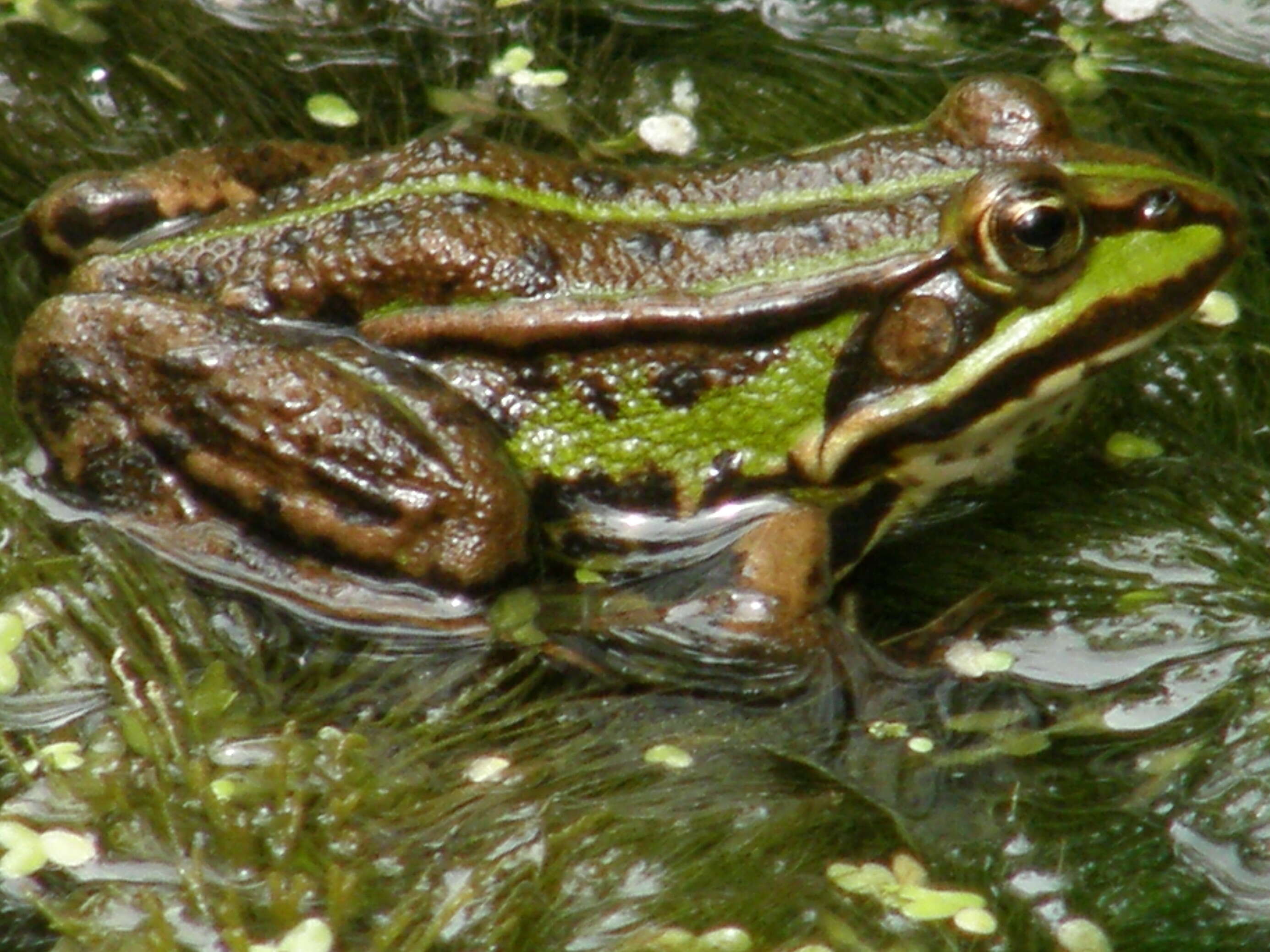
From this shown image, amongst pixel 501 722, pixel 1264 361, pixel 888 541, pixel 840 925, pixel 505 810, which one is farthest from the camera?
pixel 1264 361

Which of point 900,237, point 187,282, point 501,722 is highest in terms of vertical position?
point 900,237

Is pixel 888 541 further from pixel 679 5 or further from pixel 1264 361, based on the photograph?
pixel 679 5

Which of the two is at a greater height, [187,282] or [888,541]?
[187,282]

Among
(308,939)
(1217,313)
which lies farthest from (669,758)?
(1217,313)

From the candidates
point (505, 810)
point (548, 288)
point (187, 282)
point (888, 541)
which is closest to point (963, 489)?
point (888, 541)

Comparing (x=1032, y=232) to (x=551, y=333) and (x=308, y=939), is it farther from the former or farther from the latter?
(x=308, y=939)

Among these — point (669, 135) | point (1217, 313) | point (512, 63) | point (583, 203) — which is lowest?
point (1217, 313)

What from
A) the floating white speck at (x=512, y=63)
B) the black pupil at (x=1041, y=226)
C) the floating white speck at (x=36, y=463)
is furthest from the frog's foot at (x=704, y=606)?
the floating white speck at (x=512, y=63)
